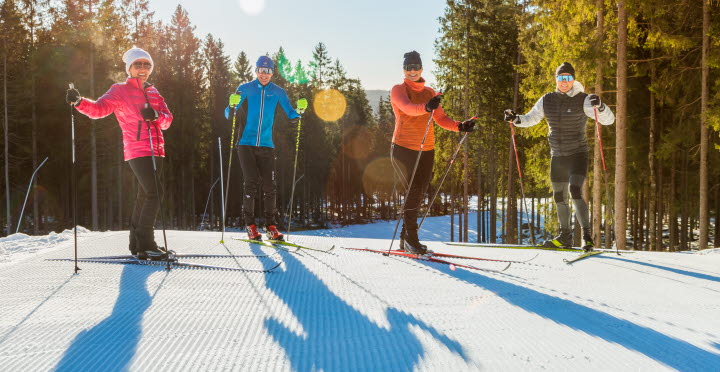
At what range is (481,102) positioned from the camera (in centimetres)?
2166

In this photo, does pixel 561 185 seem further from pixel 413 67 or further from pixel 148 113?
pixel 148 113

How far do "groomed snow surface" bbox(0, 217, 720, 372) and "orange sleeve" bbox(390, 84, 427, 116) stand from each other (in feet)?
5.35

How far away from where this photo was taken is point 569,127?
5.89 metres

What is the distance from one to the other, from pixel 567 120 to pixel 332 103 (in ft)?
118

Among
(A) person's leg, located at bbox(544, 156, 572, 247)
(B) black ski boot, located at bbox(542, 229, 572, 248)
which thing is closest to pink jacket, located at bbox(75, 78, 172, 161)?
(A) person's leg, located at bbox(544, 156, 572, 247)

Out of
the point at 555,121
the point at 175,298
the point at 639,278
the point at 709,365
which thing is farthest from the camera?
the point at 555,121

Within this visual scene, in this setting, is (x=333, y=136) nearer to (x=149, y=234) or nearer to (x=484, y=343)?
(x=149, y=234)

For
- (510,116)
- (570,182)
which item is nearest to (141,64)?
(510,116)

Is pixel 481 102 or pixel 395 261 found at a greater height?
pixel 481 102

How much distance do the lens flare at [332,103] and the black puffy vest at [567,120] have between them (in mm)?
35179

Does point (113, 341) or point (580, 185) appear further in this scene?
point (580, 185)

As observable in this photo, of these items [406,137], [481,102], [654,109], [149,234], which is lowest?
[149,234]

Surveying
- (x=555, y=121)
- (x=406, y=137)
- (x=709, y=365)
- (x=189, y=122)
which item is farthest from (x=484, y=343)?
(x=189, y=122)

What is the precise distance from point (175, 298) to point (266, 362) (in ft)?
4.68
